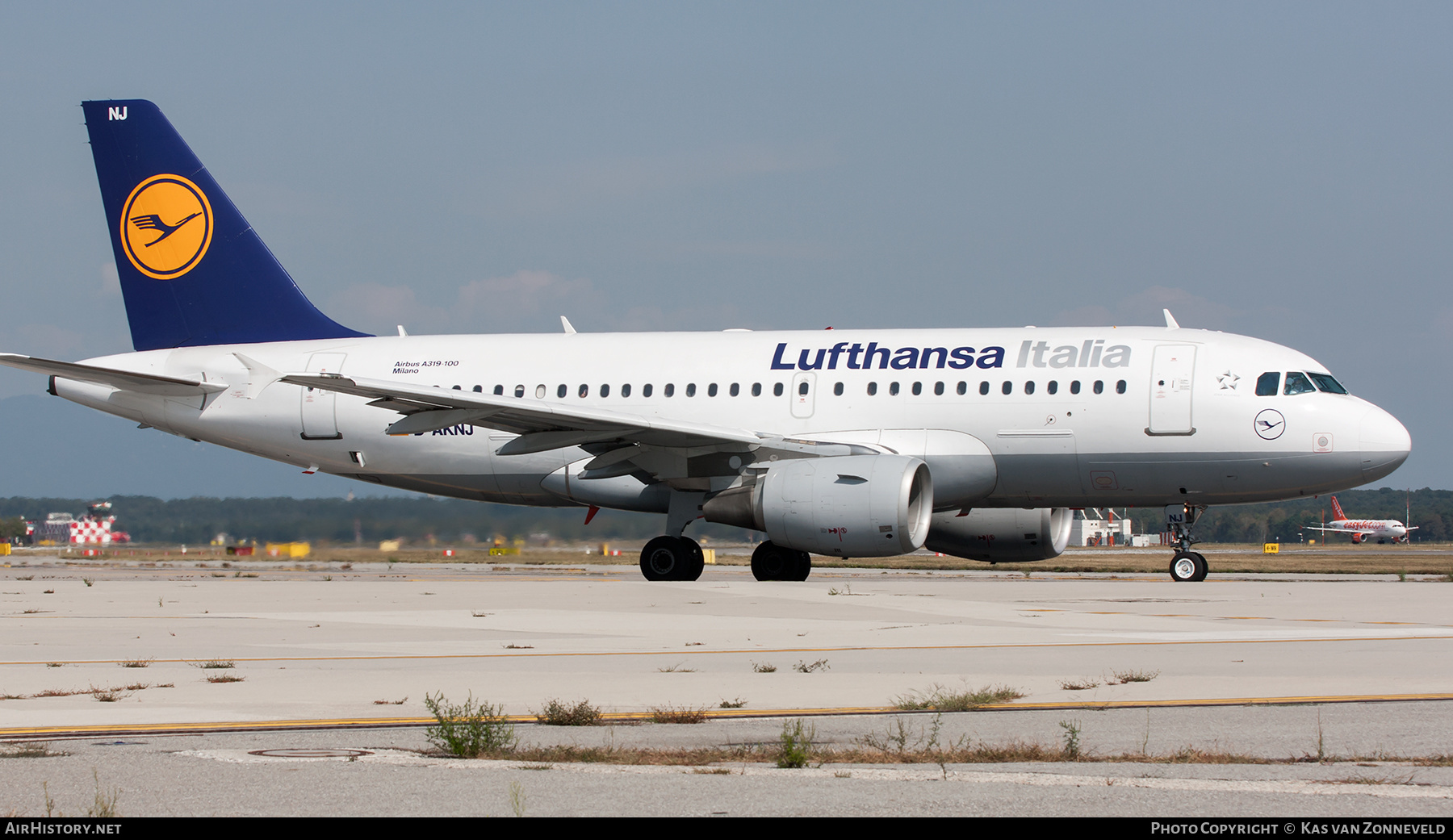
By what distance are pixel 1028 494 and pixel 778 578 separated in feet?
15.0

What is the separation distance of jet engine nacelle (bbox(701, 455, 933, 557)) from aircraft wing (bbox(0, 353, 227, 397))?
11404mm

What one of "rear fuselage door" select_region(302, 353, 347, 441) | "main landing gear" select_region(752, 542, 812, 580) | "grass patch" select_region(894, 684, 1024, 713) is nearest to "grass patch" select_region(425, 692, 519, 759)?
"grass patch" select_region(894, 684, 1024, 713)

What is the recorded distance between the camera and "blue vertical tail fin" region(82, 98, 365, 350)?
2686 cm

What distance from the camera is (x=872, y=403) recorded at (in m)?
22.7

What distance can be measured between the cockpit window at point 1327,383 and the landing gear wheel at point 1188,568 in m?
3.24

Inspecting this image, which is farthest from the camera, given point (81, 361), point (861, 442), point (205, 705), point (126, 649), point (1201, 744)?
point (81, 361)

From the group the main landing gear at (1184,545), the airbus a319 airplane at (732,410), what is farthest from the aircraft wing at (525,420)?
the main landing gear at (1184,545)

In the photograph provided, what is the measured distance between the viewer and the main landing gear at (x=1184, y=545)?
2252cm

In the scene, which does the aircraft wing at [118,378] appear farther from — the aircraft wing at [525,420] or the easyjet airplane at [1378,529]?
the easyjet airplane at [1378,529]

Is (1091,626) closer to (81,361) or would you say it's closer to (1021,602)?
(1021,602)

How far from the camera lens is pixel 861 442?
73.4ft

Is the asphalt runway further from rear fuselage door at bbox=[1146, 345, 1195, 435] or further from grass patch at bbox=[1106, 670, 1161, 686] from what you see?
rear fuselage door at bbox=[1146, 345, 1195, 435]

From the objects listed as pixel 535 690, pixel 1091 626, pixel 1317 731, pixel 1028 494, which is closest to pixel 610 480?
pixel 1028 494

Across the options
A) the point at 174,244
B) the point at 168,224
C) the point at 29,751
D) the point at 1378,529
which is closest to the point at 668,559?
the point at 174,244
